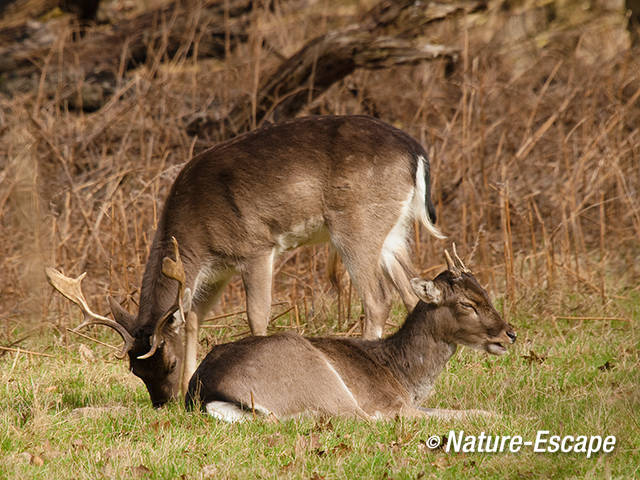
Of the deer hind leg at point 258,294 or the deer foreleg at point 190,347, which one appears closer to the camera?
the deer foreleg at point 190,347

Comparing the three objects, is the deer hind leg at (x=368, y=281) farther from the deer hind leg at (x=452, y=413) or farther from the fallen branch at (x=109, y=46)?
Answer: the fallen branch at (x=109, y=46)

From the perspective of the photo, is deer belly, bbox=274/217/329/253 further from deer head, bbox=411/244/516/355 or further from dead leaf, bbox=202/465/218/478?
dead leaf, bbox=202/465/218/478

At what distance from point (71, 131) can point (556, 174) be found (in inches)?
210

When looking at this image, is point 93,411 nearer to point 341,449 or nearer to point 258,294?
point 341,449

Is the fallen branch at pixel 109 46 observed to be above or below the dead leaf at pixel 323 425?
above

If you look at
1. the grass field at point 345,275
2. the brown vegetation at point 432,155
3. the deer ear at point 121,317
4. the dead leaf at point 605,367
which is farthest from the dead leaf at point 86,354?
the dead leaf at point 605,367

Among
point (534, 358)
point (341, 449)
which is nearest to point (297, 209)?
point (534, 358)

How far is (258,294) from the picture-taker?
22.7ft

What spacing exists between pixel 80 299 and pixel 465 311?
2314 mm

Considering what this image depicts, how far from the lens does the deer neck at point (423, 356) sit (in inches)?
224

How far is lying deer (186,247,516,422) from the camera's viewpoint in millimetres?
5090

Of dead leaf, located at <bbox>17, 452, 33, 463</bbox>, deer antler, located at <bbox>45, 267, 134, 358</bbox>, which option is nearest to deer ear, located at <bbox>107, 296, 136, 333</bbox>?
deer antler, located at <bbox>45, 267, 134, 358</bbox>

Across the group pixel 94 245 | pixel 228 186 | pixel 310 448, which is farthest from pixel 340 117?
pixel 310 448

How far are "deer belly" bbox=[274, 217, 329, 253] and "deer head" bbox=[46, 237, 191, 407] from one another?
4.19 ft
